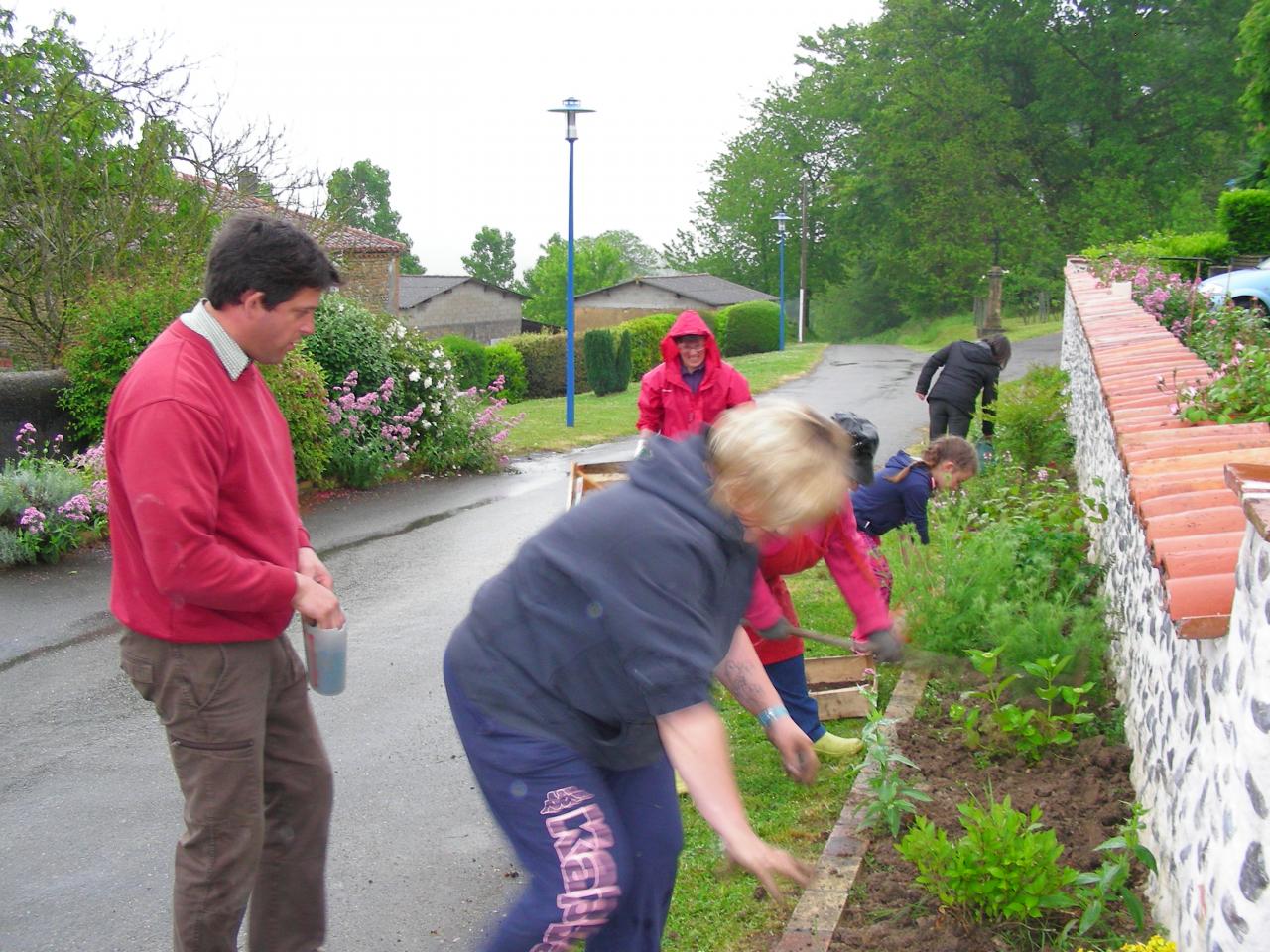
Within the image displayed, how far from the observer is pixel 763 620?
3596mm

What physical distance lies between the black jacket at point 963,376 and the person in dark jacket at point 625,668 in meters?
8.11

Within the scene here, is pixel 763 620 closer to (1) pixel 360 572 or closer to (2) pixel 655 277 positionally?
(1) pixel 360 572

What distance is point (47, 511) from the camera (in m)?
9.27

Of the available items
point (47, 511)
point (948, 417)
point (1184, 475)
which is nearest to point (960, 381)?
point (948, 417)

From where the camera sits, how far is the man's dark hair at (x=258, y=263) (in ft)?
8.98

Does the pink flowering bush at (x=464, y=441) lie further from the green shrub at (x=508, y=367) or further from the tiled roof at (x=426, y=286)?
the tiled roof at (x=426, y=286)

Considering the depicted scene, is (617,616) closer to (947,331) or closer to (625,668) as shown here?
(625,668)

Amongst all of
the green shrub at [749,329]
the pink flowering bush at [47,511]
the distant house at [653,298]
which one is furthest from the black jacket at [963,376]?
the distant house at [653,298]

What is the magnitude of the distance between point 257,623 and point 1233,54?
156 feet

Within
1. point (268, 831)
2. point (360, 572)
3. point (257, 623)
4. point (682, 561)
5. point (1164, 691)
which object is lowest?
point (360, 572)

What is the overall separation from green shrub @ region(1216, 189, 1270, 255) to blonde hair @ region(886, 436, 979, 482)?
57.8ft

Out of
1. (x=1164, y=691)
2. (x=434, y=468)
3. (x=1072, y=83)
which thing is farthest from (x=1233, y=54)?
(x=1164, y=691)

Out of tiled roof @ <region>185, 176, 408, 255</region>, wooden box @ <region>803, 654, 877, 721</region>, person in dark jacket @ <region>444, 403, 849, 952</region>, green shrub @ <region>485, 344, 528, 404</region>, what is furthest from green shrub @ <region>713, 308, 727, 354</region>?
person in dark jacket @ <region>444, 403, 849, 952</region>

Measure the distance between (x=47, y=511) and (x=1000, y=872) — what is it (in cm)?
855
